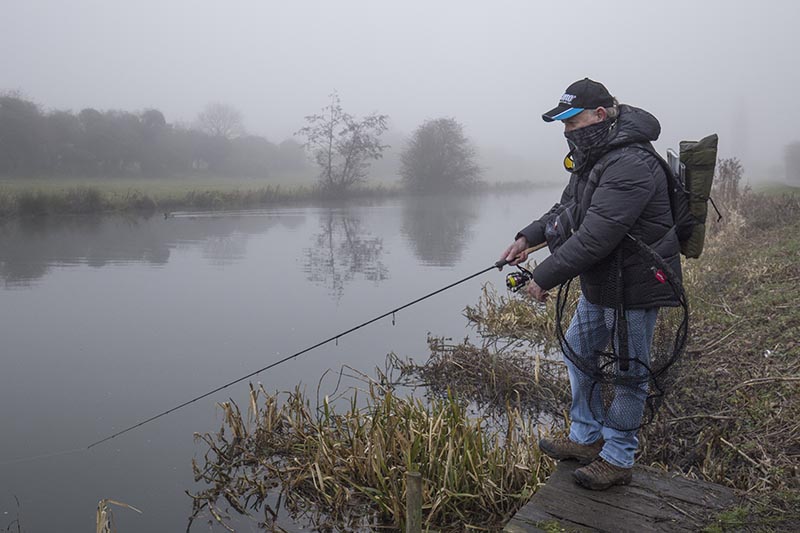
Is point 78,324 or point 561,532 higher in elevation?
point 561,532

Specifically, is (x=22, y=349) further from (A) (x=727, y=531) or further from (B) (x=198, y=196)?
(B) (x=198, y=196)

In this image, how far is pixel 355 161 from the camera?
151ft

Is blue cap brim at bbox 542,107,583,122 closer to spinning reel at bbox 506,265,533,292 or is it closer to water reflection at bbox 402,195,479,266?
spinning reel at bbox 506,265,533,292

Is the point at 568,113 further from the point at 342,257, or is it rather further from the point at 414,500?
the point at 342,257

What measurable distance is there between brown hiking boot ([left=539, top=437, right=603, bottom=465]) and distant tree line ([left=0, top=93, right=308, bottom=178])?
131 ft

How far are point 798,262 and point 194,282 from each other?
1043 cm

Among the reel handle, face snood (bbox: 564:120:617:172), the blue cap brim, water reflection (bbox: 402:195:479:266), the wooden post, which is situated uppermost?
the blue cap brim

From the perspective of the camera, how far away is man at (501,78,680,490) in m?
3.03

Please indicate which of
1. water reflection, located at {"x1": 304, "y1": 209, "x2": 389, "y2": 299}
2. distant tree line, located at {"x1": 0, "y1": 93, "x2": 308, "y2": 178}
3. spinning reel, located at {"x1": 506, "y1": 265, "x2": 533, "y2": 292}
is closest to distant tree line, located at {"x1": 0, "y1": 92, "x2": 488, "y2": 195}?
distant tree line, located at {"x1": 0, "y1": 93, "x2": 308, "y2": 178}

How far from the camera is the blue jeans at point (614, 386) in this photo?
3.20 meters

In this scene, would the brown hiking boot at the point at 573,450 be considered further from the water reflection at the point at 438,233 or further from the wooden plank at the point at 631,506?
the water reflection at the point at 438,233

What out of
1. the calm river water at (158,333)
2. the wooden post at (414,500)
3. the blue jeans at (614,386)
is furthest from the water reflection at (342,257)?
the wooden post at (414,500)

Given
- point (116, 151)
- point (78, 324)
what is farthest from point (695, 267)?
point (116, 151)

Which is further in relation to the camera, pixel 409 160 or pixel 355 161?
pixel 409 160
